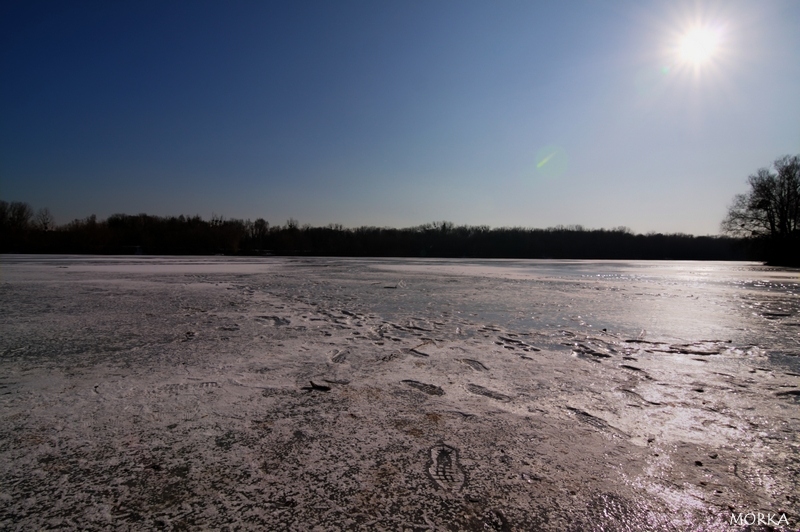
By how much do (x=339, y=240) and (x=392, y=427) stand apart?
74175mm

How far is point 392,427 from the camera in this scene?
2.46 meters

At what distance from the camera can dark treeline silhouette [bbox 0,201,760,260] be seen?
58906 mm

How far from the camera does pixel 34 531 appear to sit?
149cm

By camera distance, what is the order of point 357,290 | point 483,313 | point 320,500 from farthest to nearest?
point 357,290 → point 483,313 → point 320,500

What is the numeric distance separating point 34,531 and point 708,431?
3496mm

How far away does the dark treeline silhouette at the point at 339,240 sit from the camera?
58.9m

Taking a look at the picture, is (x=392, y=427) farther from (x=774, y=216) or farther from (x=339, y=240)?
(x=339, y=240)

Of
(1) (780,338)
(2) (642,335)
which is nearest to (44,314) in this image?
(2) (642,335)

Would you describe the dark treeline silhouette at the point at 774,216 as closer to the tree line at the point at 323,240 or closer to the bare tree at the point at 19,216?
the tree line at the point at 323,240

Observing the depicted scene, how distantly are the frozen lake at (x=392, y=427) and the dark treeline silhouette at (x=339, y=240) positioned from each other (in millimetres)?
54551

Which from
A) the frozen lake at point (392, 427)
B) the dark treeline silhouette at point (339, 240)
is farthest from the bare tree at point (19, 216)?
the frozen lake at point (392, 427)

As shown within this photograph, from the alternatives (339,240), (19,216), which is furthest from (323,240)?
(19,216)

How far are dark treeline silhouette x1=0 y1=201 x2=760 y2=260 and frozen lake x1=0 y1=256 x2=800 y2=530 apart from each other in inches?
2148

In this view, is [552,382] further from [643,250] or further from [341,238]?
[643,250]
